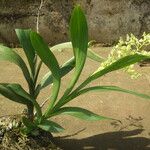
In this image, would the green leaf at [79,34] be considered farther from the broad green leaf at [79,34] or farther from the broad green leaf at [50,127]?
the broad green leaf at [50,127]

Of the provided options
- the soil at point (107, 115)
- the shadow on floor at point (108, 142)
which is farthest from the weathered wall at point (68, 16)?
the shadow on floor at point (108, 142)

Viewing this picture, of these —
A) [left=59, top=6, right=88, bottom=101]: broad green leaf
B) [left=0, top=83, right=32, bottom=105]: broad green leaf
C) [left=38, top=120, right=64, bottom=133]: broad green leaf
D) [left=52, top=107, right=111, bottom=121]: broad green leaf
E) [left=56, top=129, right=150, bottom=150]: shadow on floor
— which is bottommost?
[left=56, top=129, right=150, bottom=150]: shadow on floor

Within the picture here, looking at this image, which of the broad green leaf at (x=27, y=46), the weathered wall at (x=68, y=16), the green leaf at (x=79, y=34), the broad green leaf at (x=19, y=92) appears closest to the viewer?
the green leaf at (x=79, y=34)

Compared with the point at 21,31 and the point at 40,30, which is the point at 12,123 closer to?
the point at 21,31

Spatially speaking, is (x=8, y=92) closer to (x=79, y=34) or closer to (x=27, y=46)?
(x=27, y=46)

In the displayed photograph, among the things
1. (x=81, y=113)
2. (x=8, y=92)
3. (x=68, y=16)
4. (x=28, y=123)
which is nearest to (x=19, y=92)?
(x=8, y=92)

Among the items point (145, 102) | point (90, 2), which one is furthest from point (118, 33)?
point (145, 102)

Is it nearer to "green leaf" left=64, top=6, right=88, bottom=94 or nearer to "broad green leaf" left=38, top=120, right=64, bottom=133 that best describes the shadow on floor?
"broad green leaf" left=38, top=120, right=64, bottom=133

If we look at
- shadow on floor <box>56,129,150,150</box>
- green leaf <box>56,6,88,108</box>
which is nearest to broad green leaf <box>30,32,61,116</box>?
green leaf <box>56,6,88,108</box>
